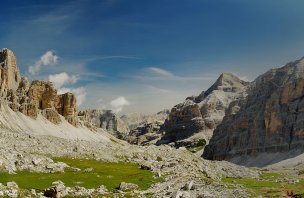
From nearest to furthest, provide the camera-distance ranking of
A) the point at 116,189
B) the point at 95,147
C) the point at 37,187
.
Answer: the point at 37,187 < the point at 116,189 < the point at 95,147

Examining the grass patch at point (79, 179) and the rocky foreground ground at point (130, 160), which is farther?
the grass patch at point (79, 179)

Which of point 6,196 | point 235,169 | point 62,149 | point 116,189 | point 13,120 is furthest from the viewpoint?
point 13,120

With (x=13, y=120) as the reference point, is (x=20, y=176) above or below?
below

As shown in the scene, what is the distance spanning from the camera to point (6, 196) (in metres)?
51.5

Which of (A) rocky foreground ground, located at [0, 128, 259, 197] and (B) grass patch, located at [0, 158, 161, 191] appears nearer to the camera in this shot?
(A) rocky foreground ground, located at [0, 128, 259, 197]

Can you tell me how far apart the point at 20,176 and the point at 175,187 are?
25.9 meters

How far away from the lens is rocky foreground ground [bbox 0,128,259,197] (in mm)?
64350

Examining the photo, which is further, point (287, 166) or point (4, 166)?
point (287, 166)

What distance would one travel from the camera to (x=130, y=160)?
126 m

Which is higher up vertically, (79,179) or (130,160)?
(130,160)

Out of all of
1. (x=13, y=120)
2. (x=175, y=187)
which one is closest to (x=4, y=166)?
(x=175, y=187)

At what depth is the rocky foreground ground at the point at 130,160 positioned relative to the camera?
64.4m

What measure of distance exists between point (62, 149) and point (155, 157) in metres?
32.1

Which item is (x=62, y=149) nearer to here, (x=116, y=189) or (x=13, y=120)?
(x=116, y=189)
